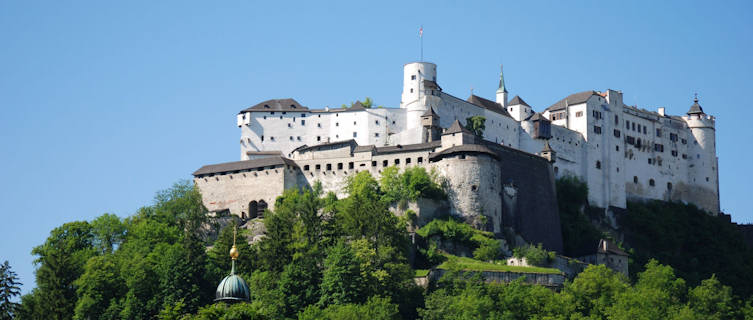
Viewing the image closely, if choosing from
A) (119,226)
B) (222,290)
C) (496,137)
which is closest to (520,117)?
(496,137)

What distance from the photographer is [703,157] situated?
109 metres

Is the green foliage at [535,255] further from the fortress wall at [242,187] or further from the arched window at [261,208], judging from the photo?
the arched window at [261,208]

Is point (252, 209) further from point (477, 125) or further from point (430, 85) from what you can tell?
point (477, 125)

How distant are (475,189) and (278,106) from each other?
2283 centimetres

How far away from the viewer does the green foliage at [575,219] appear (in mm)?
87125

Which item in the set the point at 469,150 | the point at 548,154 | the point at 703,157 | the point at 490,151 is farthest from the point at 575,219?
the point at 703,157

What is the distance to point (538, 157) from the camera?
3573 inches

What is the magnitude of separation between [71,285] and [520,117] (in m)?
42.4

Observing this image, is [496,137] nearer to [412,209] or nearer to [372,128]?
[372,128]

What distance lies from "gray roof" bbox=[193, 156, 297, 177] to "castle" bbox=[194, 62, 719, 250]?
0.10 meters

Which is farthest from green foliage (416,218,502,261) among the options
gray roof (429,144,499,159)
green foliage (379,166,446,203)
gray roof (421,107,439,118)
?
gray roof (421,107,439,118)

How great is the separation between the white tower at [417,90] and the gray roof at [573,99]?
1297 cm

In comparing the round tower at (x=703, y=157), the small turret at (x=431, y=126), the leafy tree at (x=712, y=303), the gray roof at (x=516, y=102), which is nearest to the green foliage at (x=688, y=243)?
the round tower at (x=703, y=157)

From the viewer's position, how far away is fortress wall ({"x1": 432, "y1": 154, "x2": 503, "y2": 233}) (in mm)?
79812
